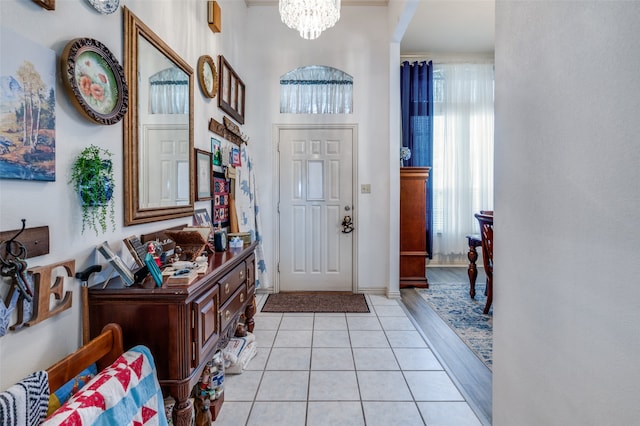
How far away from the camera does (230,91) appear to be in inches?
119

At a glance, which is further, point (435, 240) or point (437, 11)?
point (435, 240)

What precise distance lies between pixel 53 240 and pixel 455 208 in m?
5.00

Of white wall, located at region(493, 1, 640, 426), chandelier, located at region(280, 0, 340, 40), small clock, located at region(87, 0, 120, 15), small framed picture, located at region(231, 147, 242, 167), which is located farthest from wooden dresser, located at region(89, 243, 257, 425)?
chandelier, located at region(280, 0, 340, 40)

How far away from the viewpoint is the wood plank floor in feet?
6.08

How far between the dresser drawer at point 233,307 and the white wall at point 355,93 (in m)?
1.95

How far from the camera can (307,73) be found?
3.84 metres

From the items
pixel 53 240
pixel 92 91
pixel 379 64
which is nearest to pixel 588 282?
pixel 53 240

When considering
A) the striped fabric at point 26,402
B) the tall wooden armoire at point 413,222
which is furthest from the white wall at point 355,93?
the striped fabric at point 26,402

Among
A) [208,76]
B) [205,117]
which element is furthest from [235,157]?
[208,76]

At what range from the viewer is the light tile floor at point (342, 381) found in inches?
67.4

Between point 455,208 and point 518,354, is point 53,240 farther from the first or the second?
point 455,208

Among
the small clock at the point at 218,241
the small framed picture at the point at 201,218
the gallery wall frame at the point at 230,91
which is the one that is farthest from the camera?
the gallery wall frame at the point at 230,91

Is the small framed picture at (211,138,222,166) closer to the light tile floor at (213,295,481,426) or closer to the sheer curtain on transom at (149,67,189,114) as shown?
the sheer curtain on transom at (149,67,189,114)

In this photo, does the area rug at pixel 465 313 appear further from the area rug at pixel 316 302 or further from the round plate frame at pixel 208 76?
the round plate frame at pixel 208 76
